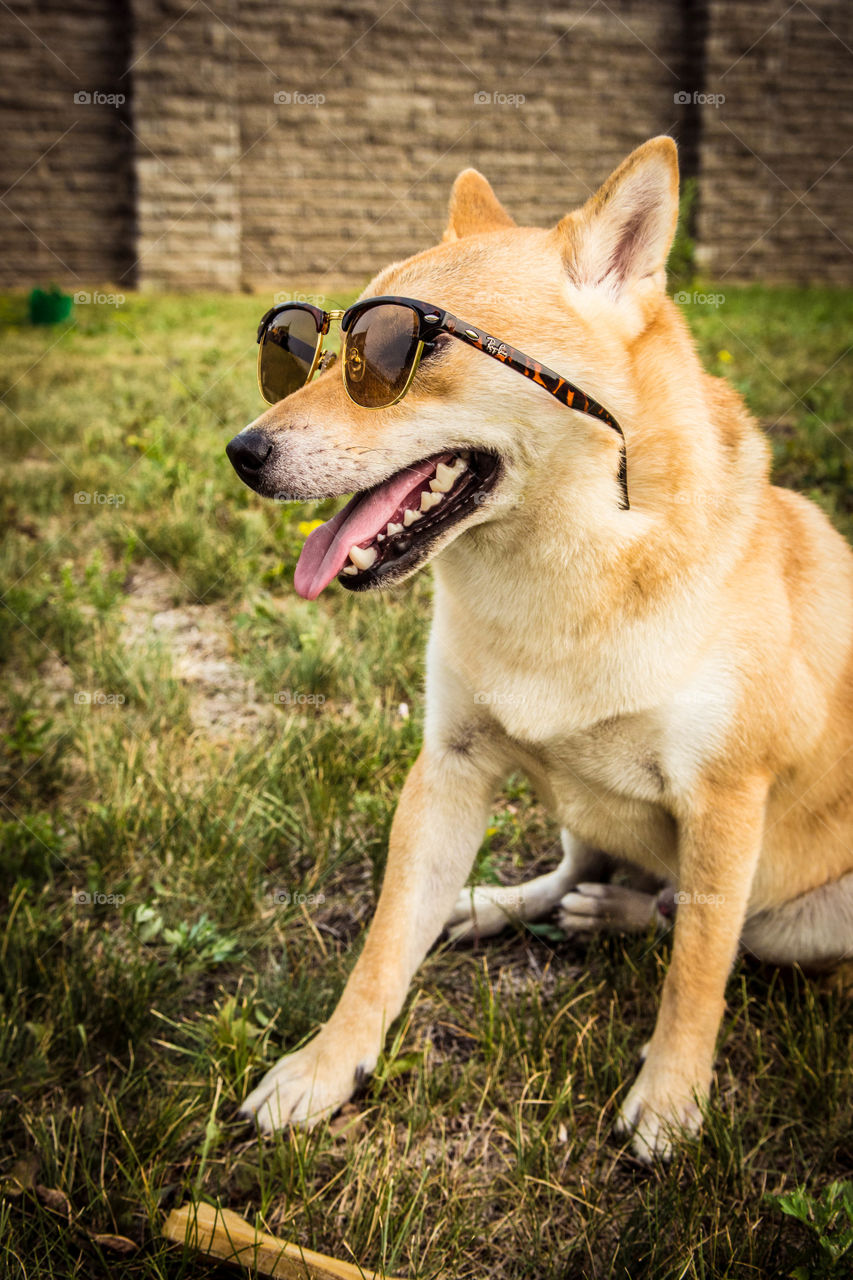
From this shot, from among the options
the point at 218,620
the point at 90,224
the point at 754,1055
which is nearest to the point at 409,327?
the point at 754,1055

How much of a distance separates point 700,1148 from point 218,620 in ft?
7.28

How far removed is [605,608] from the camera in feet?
4.98

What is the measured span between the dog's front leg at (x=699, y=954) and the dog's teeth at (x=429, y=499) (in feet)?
2.18

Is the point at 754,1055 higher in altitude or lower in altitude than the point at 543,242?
lower

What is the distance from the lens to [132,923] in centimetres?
194

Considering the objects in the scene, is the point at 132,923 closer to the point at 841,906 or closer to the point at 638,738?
the point at 638,738

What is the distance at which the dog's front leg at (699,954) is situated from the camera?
1.57 m

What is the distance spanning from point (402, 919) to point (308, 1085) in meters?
0.32

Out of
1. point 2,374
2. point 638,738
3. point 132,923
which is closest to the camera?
point 638,738
